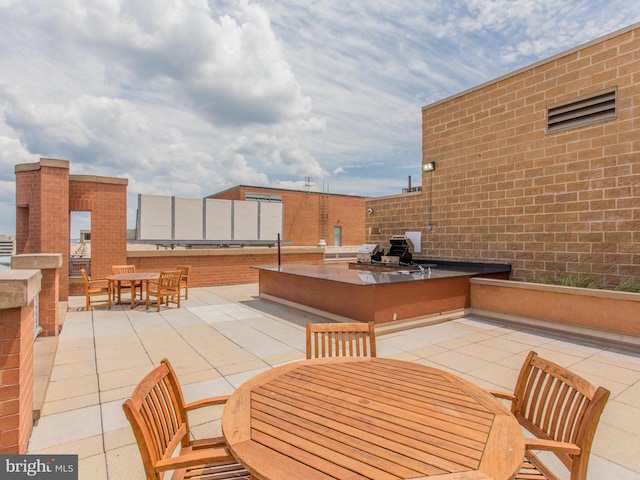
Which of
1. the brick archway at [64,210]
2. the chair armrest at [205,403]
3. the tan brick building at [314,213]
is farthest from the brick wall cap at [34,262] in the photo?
the tan brick building at [314,213]

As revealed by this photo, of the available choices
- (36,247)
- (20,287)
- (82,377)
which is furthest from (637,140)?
(36,247)

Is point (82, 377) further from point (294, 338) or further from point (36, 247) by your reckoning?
point (36, 247)

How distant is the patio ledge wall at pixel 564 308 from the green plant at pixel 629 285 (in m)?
0.57

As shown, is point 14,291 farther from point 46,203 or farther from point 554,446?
point 46,203

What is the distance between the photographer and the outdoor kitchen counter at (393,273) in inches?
236

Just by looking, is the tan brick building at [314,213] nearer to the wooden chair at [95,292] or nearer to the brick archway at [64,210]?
the brick archway at [64,210]

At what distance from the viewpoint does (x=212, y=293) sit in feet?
30.8

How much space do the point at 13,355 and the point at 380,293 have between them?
4.54 meters

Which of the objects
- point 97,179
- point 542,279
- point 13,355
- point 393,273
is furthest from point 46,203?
point 542,279

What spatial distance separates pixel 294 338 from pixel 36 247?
680cm

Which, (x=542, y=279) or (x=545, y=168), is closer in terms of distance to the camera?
(x=542, y=279)

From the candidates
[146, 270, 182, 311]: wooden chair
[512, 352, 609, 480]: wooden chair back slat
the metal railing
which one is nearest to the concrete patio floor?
[146, 270, 182, 311]: wooden chair

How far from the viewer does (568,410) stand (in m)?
1.69

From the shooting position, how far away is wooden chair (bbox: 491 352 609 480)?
1505 millimetres
